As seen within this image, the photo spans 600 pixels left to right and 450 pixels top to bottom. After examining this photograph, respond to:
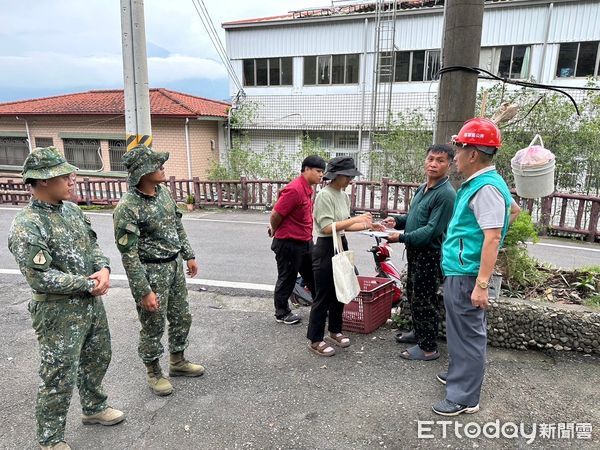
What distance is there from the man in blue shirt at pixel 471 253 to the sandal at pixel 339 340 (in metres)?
1.06

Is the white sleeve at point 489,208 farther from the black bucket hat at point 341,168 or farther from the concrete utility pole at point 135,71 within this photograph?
the concrete utility pole at point 135,71

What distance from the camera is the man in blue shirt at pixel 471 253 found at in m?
2.58

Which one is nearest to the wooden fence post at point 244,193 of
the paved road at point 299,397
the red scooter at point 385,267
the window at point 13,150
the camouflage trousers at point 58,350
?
the red scooter at point 385,267

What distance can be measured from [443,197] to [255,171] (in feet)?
37.0

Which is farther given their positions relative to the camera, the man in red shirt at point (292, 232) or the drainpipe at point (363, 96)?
the drainpipe at point (363, 96)

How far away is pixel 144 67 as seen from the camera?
5461mm

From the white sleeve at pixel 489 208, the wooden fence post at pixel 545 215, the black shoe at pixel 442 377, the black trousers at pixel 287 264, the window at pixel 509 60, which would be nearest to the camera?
the white sleeve at pixel 489 208

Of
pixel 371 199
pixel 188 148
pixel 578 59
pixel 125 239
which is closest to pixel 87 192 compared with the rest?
pixel 188 148

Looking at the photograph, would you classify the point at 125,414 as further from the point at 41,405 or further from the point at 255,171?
the point at 255,171

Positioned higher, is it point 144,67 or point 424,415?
point 144,67

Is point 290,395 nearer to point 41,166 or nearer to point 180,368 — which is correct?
point 180,368

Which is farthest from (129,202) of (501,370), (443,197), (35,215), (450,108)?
(501,370)

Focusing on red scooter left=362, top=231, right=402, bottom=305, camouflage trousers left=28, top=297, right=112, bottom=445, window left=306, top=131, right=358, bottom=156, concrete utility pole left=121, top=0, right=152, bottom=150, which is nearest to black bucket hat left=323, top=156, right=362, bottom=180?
red scooter left=362, top=231, right=402, bottom=305

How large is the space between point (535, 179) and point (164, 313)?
10.4 ft
